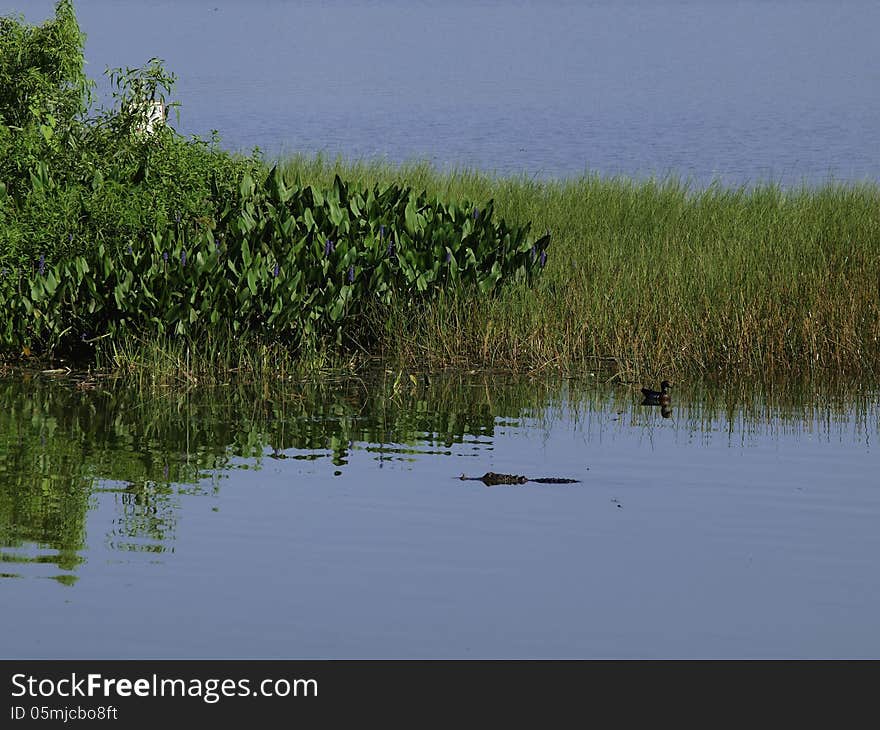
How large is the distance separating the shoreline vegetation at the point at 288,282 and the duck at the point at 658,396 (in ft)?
3.18

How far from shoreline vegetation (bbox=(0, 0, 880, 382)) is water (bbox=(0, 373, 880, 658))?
3.38 feet

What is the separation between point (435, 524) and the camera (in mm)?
8844

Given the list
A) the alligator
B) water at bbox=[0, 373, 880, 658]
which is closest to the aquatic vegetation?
water at bbox=[0, 373, 880, 658]

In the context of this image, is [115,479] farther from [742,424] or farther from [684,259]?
[684,259]

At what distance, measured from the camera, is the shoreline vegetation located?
14156mm

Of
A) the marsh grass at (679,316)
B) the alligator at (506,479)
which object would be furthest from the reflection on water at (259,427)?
the marsh grass at (679,316)

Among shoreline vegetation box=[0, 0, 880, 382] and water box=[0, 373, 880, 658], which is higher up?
shoreline vegetation box=[0, 0, 880, 382]

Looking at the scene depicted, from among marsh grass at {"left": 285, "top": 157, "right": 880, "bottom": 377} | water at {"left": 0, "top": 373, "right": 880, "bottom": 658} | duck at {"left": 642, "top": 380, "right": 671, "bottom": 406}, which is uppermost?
marsh grass at {"left": 285, "top": 157, "right": 880, "bottom": 377}

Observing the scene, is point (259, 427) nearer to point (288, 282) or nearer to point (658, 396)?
point (288, 282)

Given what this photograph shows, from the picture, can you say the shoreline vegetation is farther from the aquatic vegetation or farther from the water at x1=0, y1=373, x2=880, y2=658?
the water at x1=0, y1=373, x2=880, y2=658

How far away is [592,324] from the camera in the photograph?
1498 centimetres

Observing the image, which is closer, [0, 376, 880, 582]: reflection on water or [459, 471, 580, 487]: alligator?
[0, 376, 880, 582]: reflection on water

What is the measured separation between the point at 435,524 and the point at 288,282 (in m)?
5.82
